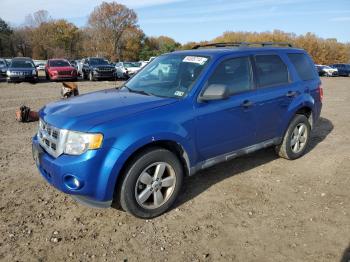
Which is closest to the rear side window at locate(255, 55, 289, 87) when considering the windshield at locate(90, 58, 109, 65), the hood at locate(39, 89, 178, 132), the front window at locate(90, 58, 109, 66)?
the hood at locate(39, 89, 178, 132)

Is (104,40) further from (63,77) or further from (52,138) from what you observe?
(52,138)

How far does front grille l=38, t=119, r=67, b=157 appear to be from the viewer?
11.4ft

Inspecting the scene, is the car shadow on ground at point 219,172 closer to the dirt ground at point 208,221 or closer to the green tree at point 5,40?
the dirt ground at point 208,221

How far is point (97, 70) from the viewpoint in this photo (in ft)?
78.0

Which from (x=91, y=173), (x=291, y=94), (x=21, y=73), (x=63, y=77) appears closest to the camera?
(x=91, y=173)

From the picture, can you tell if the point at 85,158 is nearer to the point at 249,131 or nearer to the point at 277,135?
the point at 249,131

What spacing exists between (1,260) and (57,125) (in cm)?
137

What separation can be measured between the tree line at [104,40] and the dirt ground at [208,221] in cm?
6132

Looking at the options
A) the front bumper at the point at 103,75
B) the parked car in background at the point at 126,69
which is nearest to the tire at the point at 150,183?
the front bumper at the point at 103,75

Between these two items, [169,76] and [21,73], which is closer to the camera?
[169,76]

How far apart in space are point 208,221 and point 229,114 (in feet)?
4.48

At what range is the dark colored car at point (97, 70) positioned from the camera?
23869 millimetres

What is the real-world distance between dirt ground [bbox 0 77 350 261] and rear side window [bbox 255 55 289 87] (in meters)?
1.37

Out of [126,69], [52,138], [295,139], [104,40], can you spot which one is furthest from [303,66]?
[104,40]
